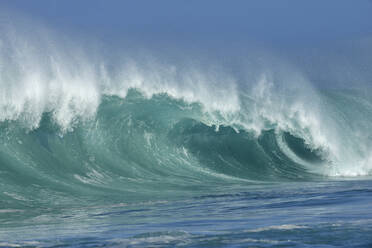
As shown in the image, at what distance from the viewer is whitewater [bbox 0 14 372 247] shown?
22.9ft

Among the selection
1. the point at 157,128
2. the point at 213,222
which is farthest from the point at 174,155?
the point at 213,222

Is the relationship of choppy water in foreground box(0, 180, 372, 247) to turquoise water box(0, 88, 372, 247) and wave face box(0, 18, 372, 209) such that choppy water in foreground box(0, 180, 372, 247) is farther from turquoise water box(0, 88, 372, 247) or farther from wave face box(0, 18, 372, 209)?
wave face box(0, 18, 372, 209)

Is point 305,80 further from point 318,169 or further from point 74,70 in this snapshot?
point 74,70

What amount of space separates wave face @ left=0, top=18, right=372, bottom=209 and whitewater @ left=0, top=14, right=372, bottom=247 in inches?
1.6

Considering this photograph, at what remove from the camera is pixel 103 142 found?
15922mm

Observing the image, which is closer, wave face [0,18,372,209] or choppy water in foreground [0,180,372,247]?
choppy water in foreground [0,180,372,247]

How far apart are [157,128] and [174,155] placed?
4.15ft

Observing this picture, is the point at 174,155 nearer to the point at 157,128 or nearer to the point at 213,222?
the point at 157,128

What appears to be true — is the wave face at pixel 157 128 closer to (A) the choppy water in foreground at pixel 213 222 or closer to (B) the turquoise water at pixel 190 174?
(B) the turquoise water at pixel 190 174

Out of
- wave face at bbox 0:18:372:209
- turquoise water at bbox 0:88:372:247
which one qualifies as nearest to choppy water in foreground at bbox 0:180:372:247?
turquoise water at bbox 0:88:372:247

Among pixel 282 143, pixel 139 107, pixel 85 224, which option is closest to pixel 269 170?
pixel 282 143

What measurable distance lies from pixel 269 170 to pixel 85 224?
30.2ft

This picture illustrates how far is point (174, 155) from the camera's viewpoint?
1669 cm

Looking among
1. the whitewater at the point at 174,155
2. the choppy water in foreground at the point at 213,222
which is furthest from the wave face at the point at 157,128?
the choppy water in foreground at the point at 213,222
